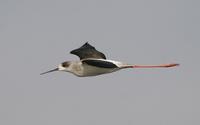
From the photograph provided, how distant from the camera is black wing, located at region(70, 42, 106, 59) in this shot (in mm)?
30859

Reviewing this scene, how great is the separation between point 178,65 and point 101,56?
441 cm

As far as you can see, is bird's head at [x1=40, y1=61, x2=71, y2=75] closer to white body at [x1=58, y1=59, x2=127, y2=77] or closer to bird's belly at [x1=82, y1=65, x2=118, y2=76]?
white body at [x1=58, y1=59, x2=127, y2=77]

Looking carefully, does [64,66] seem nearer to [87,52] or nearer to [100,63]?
[87,52]

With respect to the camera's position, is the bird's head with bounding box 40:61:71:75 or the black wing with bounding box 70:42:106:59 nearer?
the black wing with bounding box 70:42:106:59

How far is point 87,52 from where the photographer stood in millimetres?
30922

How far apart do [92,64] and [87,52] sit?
85 centimetres

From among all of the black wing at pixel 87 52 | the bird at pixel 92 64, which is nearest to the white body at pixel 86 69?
the bird at pixel 92 64

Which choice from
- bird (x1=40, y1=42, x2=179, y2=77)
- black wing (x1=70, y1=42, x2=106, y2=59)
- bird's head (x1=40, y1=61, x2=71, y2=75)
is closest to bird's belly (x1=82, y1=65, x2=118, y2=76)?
bird (x1=40, y1=42, x2=179, y2=77)

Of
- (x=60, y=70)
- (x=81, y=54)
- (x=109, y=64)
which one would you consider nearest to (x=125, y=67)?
(x=109, y=64)

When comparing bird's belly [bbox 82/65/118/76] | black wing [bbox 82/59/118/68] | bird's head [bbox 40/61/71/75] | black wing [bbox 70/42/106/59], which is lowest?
bird's belly [bbox 82/65/118/76]

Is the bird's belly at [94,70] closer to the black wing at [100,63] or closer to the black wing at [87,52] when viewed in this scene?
the black wing at [100,63]

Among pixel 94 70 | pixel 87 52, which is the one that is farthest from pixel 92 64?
pixel 87 52

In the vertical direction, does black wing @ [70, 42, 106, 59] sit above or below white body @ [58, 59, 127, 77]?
above

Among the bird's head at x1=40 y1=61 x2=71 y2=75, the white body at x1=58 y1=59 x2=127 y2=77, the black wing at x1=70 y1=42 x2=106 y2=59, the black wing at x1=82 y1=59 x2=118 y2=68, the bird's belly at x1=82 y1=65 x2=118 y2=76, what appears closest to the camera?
the black wing at x1=82 y1=59 x2=118 y2=68
